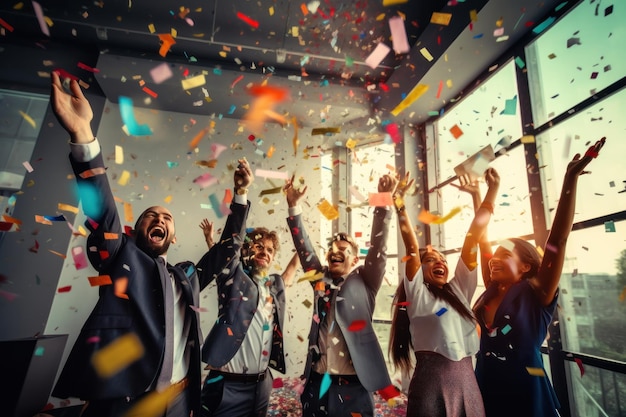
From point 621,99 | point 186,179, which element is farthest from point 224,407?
point 621,99

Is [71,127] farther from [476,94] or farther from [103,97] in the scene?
[476,94]

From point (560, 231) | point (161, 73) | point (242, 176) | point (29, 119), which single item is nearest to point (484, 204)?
point (560, 231)

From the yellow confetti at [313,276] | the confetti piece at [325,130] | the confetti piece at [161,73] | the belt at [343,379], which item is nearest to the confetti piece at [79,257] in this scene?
the confetti piece at [161,73]

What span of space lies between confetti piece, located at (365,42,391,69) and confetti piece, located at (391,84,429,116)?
54 cm

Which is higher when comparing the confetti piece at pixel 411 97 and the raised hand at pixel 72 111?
the confetti piece at pixel 411 97

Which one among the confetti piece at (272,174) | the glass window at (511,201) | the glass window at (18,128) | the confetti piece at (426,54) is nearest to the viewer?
the glass window at (511,201)

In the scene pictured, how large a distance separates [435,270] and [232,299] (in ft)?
4.41

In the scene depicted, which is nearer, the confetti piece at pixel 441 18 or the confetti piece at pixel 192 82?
the confetti piece at pixel 441 18

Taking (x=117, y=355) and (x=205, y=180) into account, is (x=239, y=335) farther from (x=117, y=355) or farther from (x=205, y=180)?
(x=205, y=180)

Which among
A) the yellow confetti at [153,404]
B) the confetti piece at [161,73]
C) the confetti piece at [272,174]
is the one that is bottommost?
the yellow confetti at [153,404]

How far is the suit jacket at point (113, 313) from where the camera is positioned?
1304 mm

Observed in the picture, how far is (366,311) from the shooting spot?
198 centimetres

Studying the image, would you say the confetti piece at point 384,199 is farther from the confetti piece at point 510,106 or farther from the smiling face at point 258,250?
→ the confetti piece at point 510,106

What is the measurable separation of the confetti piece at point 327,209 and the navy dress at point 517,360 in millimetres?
2201
